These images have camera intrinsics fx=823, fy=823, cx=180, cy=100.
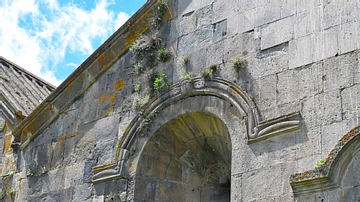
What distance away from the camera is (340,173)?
9.71 metres

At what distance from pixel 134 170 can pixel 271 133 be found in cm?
261

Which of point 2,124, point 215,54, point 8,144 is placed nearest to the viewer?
point 215,54

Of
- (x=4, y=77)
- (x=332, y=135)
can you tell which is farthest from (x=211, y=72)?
(x=4, y=77)

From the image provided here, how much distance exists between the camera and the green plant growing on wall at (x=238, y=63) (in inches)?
459

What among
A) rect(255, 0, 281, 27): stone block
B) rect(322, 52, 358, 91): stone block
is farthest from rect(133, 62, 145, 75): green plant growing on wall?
rect(322, 52, 358, 91): stone block

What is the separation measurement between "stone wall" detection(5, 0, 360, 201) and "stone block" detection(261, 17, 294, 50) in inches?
0.7

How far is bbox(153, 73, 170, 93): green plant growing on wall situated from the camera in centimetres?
1263

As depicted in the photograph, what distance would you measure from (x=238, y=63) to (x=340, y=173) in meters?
2.63

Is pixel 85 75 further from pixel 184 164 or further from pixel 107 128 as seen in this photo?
pixel 184 164

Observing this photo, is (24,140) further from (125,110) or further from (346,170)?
(346,170)

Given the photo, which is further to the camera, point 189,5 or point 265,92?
point 189,5

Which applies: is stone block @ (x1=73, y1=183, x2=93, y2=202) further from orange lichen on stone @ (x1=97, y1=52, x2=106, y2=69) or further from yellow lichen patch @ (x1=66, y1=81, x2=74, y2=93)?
orange lichen on stone @ (x1=97, y1=52, x2=106, y2=69)

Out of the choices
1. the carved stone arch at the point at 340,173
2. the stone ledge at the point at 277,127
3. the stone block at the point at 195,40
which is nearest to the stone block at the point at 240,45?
the stone block at the point at 195,40

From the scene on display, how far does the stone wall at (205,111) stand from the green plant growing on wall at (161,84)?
107 millimetres
